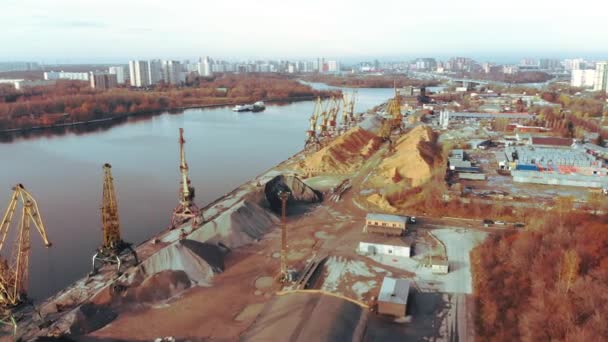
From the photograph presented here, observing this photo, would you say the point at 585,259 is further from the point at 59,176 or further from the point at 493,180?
the point at 59,176

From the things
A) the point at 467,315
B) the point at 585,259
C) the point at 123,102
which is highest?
the point at 123,102

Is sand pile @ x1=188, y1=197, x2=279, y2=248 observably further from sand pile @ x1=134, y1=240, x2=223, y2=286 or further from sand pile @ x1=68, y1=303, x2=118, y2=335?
sand pile @ x1=68, y1=303, x2=118, y2=335

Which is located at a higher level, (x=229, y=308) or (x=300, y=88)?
(x=300, y=88)

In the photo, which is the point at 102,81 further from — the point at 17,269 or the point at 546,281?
the point at 546,281

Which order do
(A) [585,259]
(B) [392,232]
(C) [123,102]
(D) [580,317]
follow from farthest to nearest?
(C) [123,102] < (B) [392,232] < (A) [585,259] < (D) [580,317]

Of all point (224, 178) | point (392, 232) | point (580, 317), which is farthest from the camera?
point (224, 178)

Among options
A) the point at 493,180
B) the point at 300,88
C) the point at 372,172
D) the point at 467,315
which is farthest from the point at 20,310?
the point at 300,88

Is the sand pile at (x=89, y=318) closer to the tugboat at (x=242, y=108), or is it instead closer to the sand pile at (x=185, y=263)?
the sand pile at (x=185, y=263)

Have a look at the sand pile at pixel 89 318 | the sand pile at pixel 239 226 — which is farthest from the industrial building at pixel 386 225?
the sand pile at pixel 89 318
